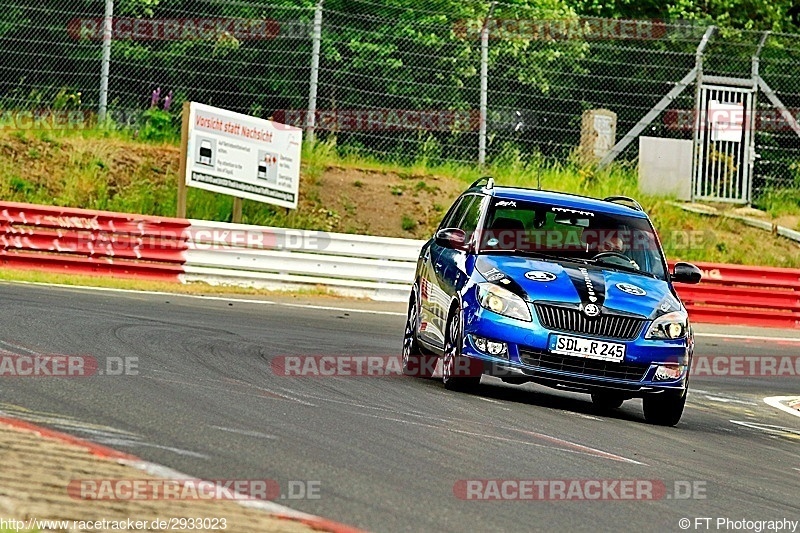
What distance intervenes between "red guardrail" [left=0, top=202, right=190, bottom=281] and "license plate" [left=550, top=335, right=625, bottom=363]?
35.3 feet

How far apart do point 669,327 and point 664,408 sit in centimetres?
62

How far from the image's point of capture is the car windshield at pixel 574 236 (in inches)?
457

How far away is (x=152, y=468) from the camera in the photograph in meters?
6.53

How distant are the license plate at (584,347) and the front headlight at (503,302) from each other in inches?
10.1

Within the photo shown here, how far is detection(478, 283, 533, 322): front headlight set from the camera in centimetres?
1061

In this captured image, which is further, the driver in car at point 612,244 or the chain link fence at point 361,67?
the chain link fence at point 361,67

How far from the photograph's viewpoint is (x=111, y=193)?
952 inches

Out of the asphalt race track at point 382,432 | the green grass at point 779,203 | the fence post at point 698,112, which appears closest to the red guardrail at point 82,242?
the asphalt race track at point 382,432

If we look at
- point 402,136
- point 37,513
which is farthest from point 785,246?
point 37,513

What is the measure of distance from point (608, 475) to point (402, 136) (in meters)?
17.2

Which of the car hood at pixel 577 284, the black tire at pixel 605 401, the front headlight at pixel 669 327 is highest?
the car hood at pixel 577 284

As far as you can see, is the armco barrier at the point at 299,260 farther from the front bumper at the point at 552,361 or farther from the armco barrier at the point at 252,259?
the front bumper at the point at 552,361

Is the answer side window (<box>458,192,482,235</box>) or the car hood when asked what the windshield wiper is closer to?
the car hood

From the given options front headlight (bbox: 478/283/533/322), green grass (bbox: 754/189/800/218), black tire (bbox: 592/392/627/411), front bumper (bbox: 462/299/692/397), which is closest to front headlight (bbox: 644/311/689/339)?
front bumper (bbox: 462/299/692/397)
